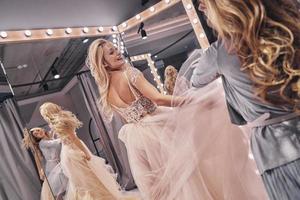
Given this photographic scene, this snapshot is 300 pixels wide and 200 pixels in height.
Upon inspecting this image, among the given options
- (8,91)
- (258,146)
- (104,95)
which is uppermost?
(8,91)

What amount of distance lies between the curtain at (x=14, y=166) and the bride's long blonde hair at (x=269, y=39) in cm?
157

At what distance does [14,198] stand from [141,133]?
36.1 inches

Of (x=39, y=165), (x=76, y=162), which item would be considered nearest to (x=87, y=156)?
(x=76, y=162)

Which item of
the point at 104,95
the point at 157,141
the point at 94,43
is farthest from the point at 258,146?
the point at 94,43

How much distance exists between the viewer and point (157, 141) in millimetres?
2258

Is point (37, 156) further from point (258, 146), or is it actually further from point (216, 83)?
point (258, 146)

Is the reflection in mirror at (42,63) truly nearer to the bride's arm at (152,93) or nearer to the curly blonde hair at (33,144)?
the curly blonde hair at (33,144)

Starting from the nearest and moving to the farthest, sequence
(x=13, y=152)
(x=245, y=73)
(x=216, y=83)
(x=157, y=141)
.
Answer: (x=245, y=73), (x=216, y=83), (x=157, y=141), (x=13, y=152)

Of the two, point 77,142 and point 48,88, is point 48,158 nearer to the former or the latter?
point 77,142

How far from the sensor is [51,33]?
248 centimetres

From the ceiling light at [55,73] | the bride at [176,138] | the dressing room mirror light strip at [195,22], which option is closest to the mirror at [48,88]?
the ceiling light at [55,73]

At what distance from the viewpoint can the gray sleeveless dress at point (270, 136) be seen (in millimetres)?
1463

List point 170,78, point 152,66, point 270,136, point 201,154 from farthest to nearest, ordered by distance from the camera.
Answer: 1. point 152,66
2. point 170,78
3. point 201,154
4. point 270,136

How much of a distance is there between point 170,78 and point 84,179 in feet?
2.78
